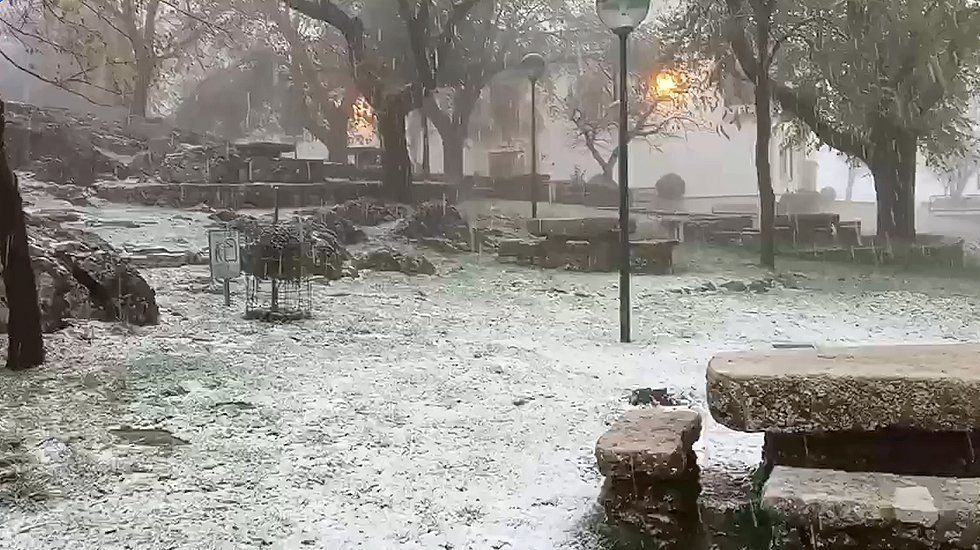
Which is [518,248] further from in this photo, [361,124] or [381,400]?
[381,400]

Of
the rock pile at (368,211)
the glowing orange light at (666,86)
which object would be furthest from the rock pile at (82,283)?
the glowing orange light at (666,86)

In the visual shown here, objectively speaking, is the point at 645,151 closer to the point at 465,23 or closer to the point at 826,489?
the point at 465,23

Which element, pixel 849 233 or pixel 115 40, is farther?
pixel 849 233

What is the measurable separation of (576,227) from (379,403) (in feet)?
13.2

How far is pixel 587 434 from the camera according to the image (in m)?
3.29

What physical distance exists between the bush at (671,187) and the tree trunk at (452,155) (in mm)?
2420

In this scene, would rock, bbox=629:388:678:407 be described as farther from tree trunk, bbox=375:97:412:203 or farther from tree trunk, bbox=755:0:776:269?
tree trunk, bbox=375:97:412:203

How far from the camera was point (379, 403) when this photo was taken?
3646mm

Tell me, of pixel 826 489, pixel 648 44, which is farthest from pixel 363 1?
pixel 826 489

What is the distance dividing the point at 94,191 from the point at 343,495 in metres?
4.60

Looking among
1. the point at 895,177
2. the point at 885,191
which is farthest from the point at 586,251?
the point at 895,177

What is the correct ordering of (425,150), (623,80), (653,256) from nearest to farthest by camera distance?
1. (623,80)
2. (653,256)
3. (425,150)

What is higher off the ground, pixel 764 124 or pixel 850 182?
pixel 764 124

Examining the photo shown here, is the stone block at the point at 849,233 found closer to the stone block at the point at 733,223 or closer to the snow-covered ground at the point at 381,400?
the stone block at the point at 733,223
